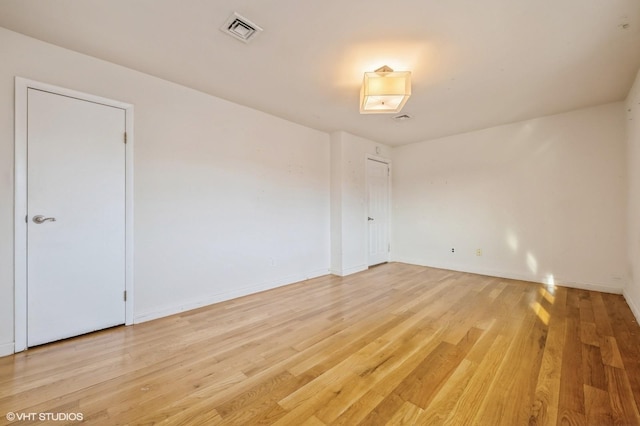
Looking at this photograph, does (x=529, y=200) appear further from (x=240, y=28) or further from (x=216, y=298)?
(x=216, y=298)

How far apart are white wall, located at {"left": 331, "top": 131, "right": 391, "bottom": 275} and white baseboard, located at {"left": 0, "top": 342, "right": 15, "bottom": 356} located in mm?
3607

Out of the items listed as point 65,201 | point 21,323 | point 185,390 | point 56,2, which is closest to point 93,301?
point 21,323

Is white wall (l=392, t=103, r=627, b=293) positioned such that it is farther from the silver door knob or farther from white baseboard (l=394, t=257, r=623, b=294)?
the silver door knob

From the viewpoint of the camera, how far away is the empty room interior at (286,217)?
5.28 ft

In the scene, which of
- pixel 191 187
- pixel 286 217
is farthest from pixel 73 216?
pixel 286 217

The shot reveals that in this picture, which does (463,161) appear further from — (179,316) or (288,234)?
(179,316)

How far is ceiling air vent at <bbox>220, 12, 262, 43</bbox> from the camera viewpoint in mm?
1837

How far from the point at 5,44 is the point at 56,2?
716 mm

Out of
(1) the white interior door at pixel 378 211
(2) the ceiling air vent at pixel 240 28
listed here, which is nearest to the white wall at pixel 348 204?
(1) the white interior door at pixel 378 211

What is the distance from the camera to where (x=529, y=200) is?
3.90 m

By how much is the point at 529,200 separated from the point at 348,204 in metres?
2.75

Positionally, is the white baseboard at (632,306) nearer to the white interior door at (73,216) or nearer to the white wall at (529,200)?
the white wall at (529,200)

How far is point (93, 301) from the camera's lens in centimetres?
232

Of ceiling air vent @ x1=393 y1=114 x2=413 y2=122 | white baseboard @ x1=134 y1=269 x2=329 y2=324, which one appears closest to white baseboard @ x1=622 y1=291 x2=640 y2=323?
ceiling air vent @ x1=393 y1=114 x2=413 y2=122
